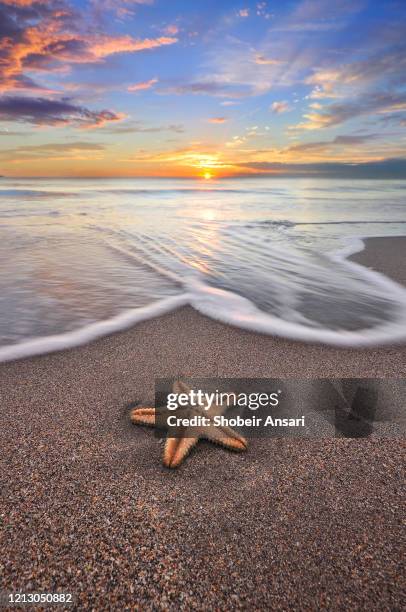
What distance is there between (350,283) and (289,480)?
4.81 metres

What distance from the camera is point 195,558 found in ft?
5.78

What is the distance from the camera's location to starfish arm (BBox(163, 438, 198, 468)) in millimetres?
2271

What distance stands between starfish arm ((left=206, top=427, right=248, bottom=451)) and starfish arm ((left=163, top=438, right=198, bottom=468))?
12cm

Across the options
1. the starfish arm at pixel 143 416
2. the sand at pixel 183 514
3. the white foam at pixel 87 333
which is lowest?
the sand at pixel 183 514

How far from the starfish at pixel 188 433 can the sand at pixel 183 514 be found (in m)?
0.07

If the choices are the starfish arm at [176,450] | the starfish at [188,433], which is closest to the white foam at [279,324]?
the starfish at [188,433]

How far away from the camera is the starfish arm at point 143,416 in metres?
2.61

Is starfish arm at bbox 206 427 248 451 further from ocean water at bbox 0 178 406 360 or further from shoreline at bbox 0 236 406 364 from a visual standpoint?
ocean water at bbox 0 178 406 360

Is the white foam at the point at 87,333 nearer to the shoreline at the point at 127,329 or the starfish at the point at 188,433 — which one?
the shoreline at the point at 127,329

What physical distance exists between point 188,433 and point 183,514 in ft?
1.66

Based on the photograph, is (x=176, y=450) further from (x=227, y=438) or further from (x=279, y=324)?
(x=279, y=324)

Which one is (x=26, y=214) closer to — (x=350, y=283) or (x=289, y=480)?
(x=350, y=283)

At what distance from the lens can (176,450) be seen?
2.32 metres

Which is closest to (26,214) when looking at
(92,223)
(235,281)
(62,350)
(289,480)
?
(92,223)
